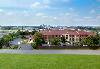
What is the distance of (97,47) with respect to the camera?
5961mm

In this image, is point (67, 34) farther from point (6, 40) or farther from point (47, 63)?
point (47, 63)

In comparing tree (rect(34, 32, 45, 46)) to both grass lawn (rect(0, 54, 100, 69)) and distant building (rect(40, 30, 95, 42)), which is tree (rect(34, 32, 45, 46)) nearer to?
distant building (rect(40, 30, 95, 42))

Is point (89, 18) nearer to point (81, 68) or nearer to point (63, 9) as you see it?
point (63, 9)

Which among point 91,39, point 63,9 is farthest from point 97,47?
point 63,9

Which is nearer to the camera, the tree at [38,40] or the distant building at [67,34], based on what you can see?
the tree at [38,40]

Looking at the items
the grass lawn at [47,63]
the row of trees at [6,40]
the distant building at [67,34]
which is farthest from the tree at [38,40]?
the grass lawn at [47,63]

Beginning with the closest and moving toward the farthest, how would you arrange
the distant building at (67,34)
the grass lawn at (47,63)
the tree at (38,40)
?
the grass lawn at (47,63), the tree at (38,40), the distant building at (67,34)

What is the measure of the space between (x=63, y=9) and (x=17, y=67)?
13.5 feet

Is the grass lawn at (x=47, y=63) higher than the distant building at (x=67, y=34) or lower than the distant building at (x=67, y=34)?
lower

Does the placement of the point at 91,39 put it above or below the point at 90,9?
below

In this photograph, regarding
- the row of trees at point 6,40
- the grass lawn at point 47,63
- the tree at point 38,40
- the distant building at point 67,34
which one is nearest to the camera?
the grass lawn at point 47,63

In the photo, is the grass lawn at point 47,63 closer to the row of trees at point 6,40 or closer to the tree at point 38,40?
the tree at point 38,40

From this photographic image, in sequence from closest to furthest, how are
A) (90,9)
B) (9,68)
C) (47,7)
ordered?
(9,68), (90,9), (47,7)

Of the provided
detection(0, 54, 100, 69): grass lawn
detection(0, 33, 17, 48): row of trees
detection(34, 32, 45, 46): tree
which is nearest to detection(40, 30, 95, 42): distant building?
detection(34, 32, 45, 46): tree
